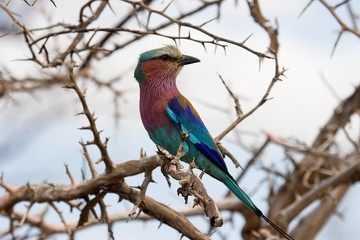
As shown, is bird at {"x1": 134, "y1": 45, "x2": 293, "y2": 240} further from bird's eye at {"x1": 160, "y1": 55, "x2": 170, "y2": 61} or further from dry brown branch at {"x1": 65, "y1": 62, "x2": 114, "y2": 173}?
dry brown branch at {"x1": 65, "y1": 62, "x2": 114, "y2": 173}

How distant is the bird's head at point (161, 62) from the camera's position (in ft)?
15.1

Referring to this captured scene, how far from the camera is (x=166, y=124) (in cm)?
432

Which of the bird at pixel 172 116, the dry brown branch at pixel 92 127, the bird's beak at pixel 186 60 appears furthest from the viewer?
the bird's beak at pixel 186 60

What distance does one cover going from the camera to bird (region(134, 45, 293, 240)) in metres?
4.31

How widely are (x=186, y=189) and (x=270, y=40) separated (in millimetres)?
1482

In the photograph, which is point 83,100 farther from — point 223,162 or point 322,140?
point 322,140

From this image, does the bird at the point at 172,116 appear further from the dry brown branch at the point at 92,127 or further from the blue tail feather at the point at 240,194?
the dry brown branch at the point at 92,127

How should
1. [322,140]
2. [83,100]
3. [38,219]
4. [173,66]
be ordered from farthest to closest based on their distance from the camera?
[322,140], [38,219], [173,66], [83,100]

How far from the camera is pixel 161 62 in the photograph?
4.64 m

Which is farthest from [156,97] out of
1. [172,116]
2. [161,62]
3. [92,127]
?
[92,127]

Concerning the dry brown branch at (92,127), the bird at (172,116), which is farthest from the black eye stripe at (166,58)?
the dry brown branch at (92,127)

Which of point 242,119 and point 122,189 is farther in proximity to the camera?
point 122,189

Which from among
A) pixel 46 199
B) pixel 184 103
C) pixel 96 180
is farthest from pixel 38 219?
pixel 184 103

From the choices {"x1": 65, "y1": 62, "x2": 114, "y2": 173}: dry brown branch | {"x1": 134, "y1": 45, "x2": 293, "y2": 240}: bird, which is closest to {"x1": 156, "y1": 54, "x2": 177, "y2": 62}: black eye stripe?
{"x1": 134, "y1": 45, "x2": 293, "y2": 240}: bird
